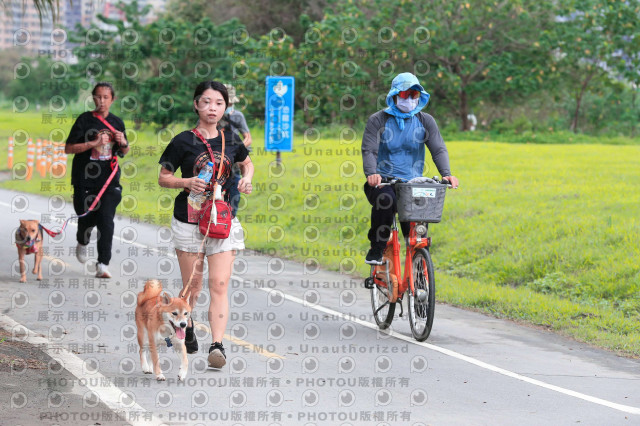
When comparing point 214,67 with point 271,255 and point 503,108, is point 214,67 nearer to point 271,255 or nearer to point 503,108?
point 503,108

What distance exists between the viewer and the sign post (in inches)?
930

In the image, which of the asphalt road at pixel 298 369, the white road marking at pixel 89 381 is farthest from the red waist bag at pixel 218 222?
the white road marking at pixel 89 381

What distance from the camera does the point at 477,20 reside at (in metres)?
35.0

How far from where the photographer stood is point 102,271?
1248 cm

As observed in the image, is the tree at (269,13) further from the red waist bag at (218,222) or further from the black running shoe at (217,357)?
the black running shoe at (217,357)

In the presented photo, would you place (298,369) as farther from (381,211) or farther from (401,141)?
(401,141)

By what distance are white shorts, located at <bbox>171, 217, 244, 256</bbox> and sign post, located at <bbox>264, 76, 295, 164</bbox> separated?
1598cm

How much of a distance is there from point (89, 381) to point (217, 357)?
92 centimetres

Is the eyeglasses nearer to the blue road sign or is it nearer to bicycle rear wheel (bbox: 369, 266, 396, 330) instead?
bicycle rear wheel (bbox: 369, 266, 396, 330)

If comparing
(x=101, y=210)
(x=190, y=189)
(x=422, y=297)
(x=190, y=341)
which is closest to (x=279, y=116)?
(x=101, y=210)

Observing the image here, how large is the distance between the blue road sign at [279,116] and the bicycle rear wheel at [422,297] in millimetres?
14532

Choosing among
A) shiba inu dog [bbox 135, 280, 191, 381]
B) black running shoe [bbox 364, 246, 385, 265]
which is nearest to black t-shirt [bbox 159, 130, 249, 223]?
shiba inu dog [bbox 135, 280, 191, 381]

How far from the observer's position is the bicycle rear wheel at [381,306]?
969cm

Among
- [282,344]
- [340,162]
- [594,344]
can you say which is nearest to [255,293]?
[282,344]
